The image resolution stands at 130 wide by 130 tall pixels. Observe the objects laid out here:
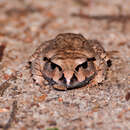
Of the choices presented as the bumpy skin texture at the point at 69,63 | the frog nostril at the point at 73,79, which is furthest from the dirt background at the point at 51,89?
the frog nostril at the point at 73,79

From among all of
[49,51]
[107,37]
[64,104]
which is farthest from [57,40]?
[107,37]

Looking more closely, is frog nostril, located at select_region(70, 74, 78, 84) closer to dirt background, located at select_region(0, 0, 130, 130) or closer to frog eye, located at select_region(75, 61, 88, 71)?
frog eye, located at select_region(75, 61, 88, 71)

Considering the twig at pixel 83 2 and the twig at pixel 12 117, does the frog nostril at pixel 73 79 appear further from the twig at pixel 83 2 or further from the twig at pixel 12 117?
the twig at pixel 83 2

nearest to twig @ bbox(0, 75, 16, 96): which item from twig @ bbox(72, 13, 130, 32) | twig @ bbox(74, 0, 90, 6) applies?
twig @ bbox(72, 13, 130, 32)

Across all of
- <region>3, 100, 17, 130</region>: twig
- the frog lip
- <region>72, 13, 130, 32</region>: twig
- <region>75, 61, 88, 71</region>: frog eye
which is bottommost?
<region>3, 100, 17, 130</region>: twig

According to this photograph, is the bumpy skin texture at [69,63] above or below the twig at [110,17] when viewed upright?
below
